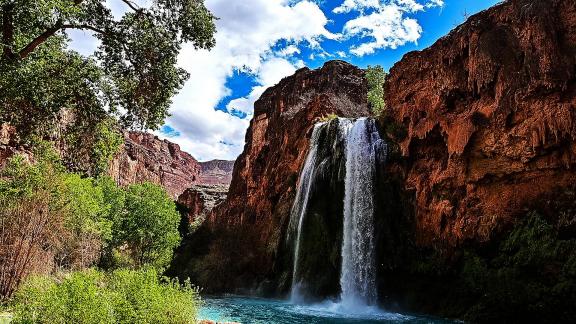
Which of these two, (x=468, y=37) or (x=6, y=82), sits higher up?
(x=468, y=37)

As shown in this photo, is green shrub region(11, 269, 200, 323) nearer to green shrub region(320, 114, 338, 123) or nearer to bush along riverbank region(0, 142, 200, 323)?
bush along riverbank region(0, 142, 200, 323)

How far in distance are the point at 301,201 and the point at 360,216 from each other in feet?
20.2

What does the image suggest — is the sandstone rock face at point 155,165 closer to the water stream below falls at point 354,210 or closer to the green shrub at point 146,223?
the green shrub at point 146,223

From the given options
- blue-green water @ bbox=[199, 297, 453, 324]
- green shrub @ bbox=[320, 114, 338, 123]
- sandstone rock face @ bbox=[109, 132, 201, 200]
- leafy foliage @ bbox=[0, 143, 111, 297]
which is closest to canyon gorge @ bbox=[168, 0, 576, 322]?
blue-green water @ bbox=[199, 297, 453, 324]

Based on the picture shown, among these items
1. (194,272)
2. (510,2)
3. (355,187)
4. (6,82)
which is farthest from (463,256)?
(194,272)

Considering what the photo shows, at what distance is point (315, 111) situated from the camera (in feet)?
119

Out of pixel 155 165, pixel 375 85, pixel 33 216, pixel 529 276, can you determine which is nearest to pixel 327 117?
pixel 529 276

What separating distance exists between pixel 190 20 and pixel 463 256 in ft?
54.0

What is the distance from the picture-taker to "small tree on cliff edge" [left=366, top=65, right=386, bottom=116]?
48.5 m

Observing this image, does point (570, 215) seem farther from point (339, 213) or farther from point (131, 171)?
point (131, 171)

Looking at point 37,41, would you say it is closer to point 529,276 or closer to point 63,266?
point 529,276

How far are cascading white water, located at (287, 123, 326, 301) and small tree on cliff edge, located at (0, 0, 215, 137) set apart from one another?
18.8 metres

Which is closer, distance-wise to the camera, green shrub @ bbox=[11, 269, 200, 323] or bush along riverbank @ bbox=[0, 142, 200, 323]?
green shrub @ bbox=[11, 269, 200, 323]

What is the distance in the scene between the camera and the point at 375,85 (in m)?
53.7
